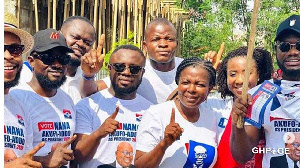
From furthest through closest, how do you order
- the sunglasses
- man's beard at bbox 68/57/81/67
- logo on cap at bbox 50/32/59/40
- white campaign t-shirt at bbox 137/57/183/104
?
white campaign t-shirt at bbox 137/57/183/104 → man's beard at bbox 68/57/81/67 → logo on cap at bbox 50/32/59/40 → the sunglasses

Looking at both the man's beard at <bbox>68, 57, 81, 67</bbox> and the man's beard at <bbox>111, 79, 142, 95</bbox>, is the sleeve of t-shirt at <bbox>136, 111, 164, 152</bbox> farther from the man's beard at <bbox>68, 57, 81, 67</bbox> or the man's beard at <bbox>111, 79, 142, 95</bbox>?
the man's beard at <bbox>68, 57, 81, 67</bbox>

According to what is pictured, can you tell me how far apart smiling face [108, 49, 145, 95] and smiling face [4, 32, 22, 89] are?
1.02m

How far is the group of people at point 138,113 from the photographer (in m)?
3.71

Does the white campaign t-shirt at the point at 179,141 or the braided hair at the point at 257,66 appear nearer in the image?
the white campaign t-shirt at the point at 179,141

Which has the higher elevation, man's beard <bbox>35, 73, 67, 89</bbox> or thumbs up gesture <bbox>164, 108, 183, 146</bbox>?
man's beard <bbox>35, 73, 67, 89</bbox>

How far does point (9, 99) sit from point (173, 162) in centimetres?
126

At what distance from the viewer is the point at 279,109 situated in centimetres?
390

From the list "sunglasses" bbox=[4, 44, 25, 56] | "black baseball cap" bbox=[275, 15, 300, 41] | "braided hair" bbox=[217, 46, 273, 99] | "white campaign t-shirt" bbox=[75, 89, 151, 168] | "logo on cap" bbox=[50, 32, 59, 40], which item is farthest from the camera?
"braided hair" bbox=[217, 46, 273, 99]

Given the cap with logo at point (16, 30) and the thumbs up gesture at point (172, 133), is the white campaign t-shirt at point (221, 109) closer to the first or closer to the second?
the thumbs up gesture at point (172, 133)

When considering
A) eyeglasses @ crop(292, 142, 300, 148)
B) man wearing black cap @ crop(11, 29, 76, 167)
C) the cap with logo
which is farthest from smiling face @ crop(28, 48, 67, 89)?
eyeglasses @ crop(292, 142, 300, 148)

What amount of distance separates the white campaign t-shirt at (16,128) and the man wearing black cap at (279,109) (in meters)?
1.45

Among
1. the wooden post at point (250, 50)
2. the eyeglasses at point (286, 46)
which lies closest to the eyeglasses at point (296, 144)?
the wooden post at point (250, 50)

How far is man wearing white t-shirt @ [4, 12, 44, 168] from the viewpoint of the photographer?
355 cm

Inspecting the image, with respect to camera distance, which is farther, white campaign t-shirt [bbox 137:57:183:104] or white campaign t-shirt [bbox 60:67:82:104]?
white campaign t-shirt [bbox 137:57:183:104]
